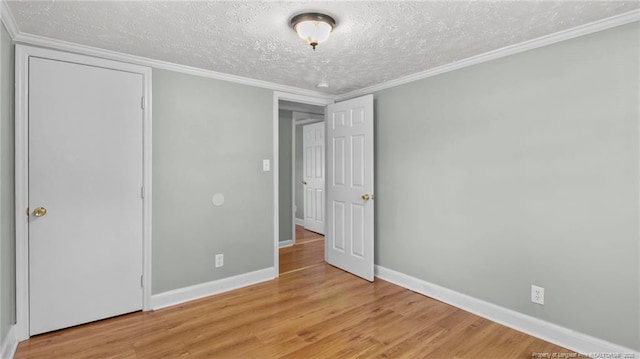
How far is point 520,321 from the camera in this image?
8.11ft

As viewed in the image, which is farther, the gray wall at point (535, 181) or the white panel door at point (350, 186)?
the white panel door at point (350, 186)

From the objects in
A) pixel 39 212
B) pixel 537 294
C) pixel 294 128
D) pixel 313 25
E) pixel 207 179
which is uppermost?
pixel 313 25

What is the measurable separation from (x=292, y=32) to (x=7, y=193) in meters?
2.24

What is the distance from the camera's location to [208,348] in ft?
7.43

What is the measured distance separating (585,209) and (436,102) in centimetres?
148

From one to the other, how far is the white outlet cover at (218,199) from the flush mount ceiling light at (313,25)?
1.88 meters

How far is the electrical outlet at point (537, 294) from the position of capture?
2.37 metres

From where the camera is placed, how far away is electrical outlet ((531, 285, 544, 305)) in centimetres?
237

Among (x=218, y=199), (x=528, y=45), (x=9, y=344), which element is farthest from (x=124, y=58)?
(x=528, y=45)

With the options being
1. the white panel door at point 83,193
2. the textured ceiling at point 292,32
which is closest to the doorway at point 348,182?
the textured ceiling at point 292,32

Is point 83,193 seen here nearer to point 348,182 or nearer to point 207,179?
point 207,179

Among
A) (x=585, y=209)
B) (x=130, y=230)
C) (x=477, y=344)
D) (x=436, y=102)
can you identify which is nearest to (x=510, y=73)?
(x=436, y=102)

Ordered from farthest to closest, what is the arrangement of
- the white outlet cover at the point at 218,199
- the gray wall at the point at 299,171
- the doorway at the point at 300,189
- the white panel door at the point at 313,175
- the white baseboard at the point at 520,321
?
the gray wall at the point at 299,171, the white panel door at the point at 313,175, the doorway at the point at 300,189, the white outlet cover at the point at 218,199, the white baseboard at the point at 520,321

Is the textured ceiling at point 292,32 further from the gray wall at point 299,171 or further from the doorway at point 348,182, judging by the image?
the gray wall at point 299,171
